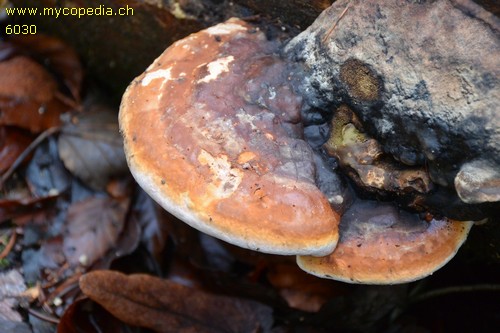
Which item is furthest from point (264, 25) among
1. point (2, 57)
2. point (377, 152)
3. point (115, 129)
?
point (2, 57)

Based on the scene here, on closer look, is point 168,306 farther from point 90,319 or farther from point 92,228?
point 92,228

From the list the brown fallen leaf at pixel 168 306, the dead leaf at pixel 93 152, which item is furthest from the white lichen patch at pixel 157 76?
the dead leaf at pixel 93 152

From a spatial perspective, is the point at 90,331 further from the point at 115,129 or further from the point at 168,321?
the point at 115,129

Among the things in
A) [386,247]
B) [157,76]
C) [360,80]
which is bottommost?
[386,247]

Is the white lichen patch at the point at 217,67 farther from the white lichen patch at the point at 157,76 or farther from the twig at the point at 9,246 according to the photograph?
the twig at the point at 9,246

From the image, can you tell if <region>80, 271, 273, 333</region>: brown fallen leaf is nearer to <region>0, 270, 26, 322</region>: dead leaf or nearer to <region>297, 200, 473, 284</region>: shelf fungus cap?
<region>0, 270, 26, 322</region>: dead leaf

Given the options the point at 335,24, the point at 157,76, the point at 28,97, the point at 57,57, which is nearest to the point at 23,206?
the point at 28,97
